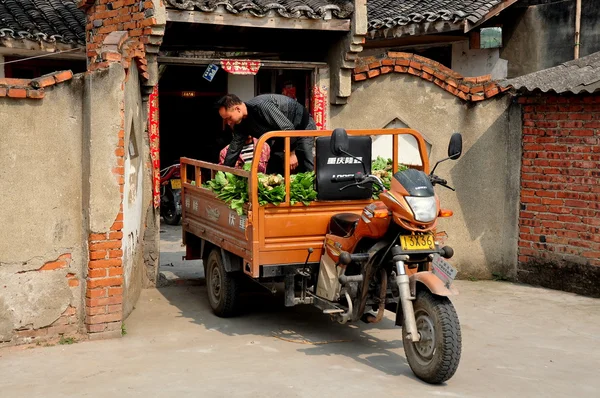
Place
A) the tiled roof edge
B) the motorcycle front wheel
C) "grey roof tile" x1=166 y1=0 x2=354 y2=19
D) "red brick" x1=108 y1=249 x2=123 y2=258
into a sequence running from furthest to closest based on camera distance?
the motorcycle front wheel, "grey roof tile" x1=166 y1=0 x2=354 y2=19, "red brick" x1=108 y1=249 x2=123 y2=258, the tiled roof edge

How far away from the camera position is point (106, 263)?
24.2 feet

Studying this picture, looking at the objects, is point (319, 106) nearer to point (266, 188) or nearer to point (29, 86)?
point (266, 188)

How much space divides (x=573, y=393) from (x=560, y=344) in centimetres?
146

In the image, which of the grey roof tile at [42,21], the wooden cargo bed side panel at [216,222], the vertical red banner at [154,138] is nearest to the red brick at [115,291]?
the wooden cargo bed side panel at [216,222]

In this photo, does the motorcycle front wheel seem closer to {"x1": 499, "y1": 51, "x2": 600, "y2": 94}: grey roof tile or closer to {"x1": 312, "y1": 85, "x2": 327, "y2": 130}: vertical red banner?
{"x1": 312, "y1": 85, "x2": 327, "y2": 130}: vertical red banner

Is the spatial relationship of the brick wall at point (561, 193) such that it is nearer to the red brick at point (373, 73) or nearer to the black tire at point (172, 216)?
the red brick at point (373, 73)

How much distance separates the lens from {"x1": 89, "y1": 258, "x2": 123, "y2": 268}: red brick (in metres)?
7.30

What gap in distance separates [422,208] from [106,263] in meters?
2.89

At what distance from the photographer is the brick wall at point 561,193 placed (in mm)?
9305

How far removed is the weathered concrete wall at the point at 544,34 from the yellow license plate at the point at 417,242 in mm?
8270

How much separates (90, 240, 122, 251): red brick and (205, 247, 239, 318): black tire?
50.3 inches

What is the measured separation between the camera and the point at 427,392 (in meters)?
6.01

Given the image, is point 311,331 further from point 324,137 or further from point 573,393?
point 573,393

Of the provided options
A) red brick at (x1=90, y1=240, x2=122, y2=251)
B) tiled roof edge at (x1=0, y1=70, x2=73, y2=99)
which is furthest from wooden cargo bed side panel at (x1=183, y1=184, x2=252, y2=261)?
tiled roof edge at (x1=0, y1=70, x2=73, y2=99)
